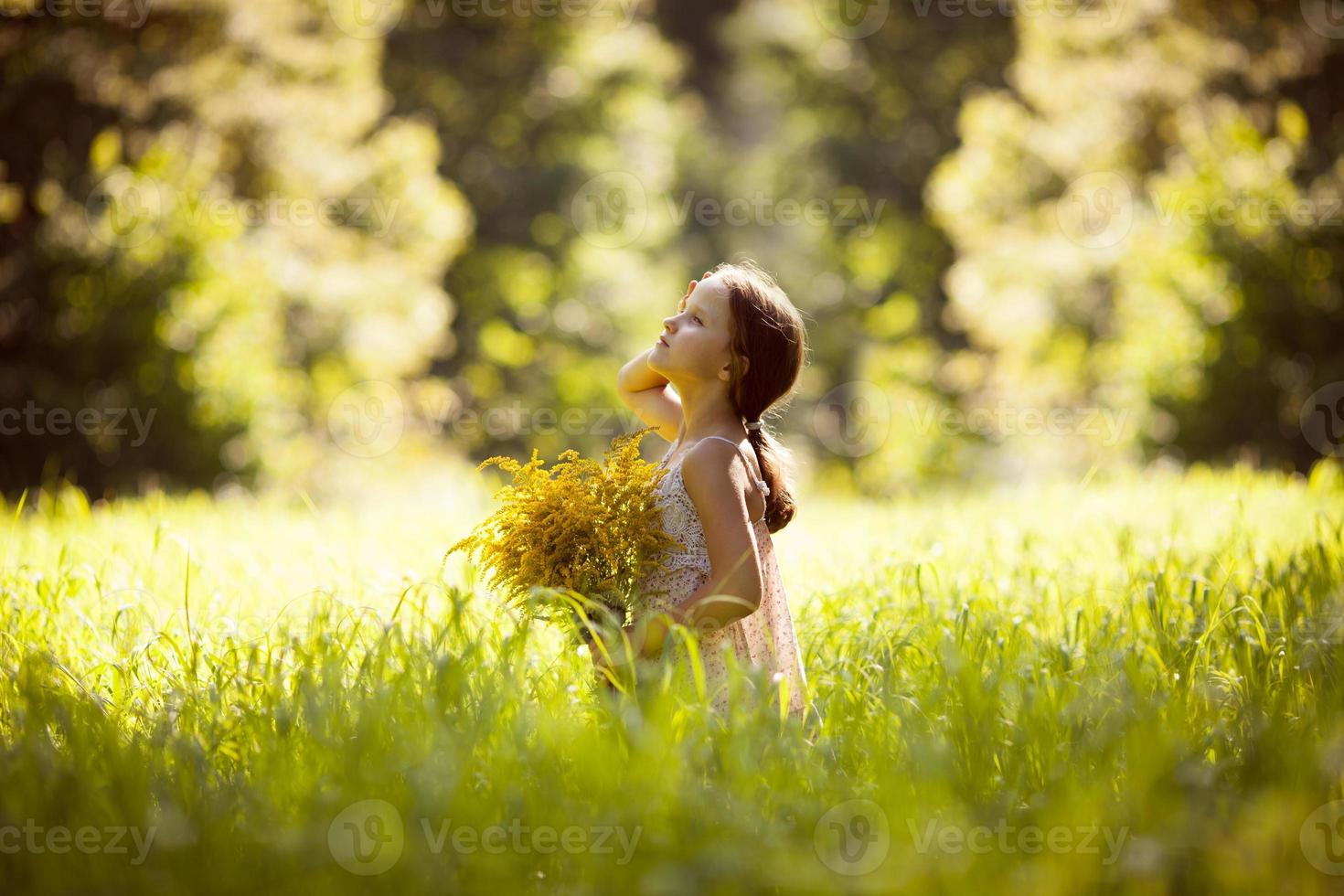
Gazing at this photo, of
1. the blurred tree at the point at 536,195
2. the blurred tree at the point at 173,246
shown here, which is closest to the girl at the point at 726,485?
the blurred tree at the point at 173,246

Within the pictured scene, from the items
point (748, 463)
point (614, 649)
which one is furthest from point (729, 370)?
point (614, 649)

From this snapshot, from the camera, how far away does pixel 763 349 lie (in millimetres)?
2832

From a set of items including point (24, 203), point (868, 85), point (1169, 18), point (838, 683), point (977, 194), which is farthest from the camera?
point (868, 85)

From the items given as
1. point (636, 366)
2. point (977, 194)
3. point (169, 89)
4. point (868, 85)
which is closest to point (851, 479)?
point (977, 194)

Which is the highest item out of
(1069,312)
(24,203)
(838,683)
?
(24,203)

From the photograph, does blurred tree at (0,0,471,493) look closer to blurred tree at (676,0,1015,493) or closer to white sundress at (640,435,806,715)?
white sundress at (640,435,806,715)

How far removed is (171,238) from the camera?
8125 millimetres

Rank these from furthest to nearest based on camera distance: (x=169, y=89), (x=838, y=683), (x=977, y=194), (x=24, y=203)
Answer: (x=977, y=194), (x=169, y=89), (x=24, y=203), (x=838, y=683)

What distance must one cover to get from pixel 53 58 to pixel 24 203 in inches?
51.9

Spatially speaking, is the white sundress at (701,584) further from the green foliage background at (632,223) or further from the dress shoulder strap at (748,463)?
the green foliage background at (632,223)

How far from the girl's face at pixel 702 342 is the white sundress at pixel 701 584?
0.24 metres

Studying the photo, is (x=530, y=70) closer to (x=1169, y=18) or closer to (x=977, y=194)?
(x=977, y=194)

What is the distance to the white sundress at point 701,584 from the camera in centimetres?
271

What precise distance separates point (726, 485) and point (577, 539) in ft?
1.28
